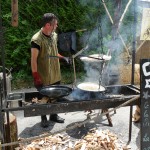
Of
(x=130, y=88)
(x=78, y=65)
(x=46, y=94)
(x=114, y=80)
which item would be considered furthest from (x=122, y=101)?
(x=78, y=65)

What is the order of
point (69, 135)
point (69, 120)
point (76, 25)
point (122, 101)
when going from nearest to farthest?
point (122, 101) < point (69, 135) < point (69, 120) < point (76, 25)

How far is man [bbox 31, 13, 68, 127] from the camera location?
6363 mm

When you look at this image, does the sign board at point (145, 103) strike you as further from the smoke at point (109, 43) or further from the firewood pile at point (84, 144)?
the smoke at point (109, 43)

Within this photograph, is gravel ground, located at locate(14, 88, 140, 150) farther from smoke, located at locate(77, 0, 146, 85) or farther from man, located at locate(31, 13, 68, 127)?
smoke, located at locate(77, 0, 146, 85)

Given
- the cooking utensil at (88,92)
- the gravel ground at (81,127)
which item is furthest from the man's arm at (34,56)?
the gravel ground at (81,127)

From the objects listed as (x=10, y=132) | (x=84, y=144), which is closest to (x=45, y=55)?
(x=10, y=132)

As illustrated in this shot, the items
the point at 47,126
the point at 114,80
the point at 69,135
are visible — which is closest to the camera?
the point at 69,135

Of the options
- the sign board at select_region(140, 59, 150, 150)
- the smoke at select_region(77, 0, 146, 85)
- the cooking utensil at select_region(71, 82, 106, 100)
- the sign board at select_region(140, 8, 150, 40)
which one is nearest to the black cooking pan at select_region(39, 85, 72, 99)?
the cooking utensil at select_region(71, 82, 106, 100)

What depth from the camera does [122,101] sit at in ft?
16.3

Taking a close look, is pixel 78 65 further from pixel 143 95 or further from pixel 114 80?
pixel 143 95

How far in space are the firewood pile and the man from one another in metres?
1.09

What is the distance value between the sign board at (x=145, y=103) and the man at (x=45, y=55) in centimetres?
222

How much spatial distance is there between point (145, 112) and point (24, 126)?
363cm

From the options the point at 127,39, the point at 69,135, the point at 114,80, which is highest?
the point at 127,39
